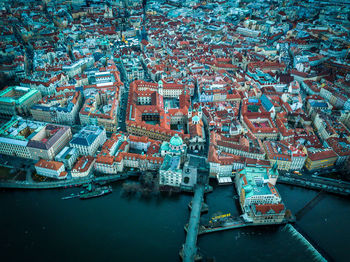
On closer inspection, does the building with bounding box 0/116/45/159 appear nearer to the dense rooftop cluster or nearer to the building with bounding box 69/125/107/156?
the dense rooftop cluster

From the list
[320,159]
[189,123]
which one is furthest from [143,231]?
[320,159]

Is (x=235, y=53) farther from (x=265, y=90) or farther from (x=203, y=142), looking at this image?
(x=203, y=142)

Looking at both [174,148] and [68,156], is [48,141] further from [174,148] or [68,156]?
[174,148]

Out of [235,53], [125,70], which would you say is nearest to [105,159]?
[125,70]

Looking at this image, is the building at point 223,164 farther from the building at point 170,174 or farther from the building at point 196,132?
the building at point 170,174

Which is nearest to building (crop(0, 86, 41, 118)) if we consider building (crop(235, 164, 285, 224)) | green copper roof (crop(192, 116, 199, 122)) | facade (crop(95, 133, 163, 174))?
facade (crop(95, 133, 163, 174))

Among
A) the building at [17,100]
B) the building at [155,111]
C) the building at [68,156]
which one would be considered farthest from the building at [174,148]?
the building at [17,100]
